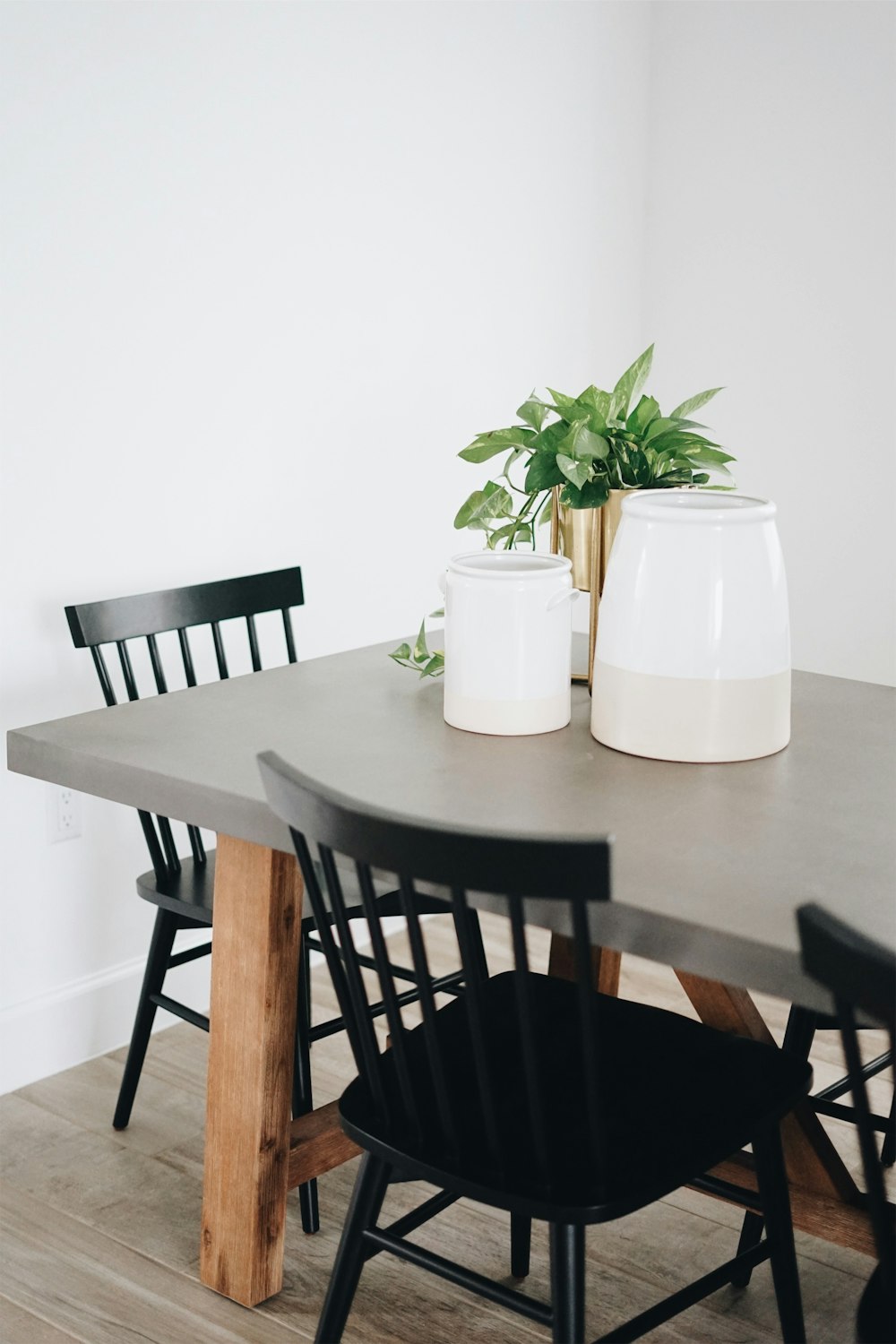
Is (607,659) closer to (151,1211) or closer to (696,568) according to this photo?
(696,568)

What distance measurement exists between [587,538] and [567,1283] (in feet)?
2.98

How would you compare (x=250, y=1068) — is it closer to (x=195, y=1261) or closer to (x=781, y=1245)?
(x=195, y=1261)

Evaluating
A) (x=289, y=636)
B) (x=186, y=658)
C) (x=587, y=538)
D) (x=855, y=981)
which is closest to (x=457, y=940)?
(x=855, y=981)

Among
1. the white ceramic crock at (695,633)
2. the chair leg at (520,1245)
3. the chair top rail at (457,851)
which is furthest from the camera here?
the chair leg at (520,1245)

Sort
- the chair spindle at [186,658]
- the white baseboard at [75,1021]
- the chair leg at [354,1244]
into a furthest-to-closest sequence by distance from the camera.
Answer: the white baseboard at [75,1021]
the chair spindle at [186,658]
the chair leg at [354,1244]

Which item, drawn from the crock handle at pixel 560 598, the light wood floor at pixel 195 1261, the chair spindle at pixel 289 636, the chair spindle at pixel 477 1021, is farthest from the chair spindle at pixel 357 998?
the chair spindle at pixel 289 636

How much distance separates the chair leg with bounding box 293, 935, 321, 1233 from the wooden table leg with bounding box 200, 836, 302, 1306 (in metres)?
0.14

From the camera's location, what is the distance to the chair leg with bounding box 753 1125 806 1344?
1.40 m

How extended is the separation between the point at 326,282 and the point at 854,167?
137 centimetres

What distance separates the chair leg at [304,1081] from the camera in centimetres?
189

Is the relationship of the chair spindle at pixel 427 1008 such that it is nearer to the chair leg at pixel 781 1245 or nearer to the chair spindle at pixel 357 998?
the chair spindle at pixel 357 998

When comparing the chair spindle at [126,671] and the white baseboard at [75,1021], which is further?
the white baseboard at [75,1021]

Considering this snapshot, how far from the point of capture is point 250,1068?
65.9 inches

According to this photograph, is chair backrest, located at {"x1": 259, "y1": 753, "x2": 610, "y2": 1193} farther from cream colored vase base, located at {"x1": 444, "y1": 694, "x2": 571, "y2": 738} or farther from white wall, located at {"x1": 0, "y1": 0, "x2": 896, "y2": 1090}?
white wall, located at {"x1": 0, "y1": 0, "x2": 896, "y2": 1090}
